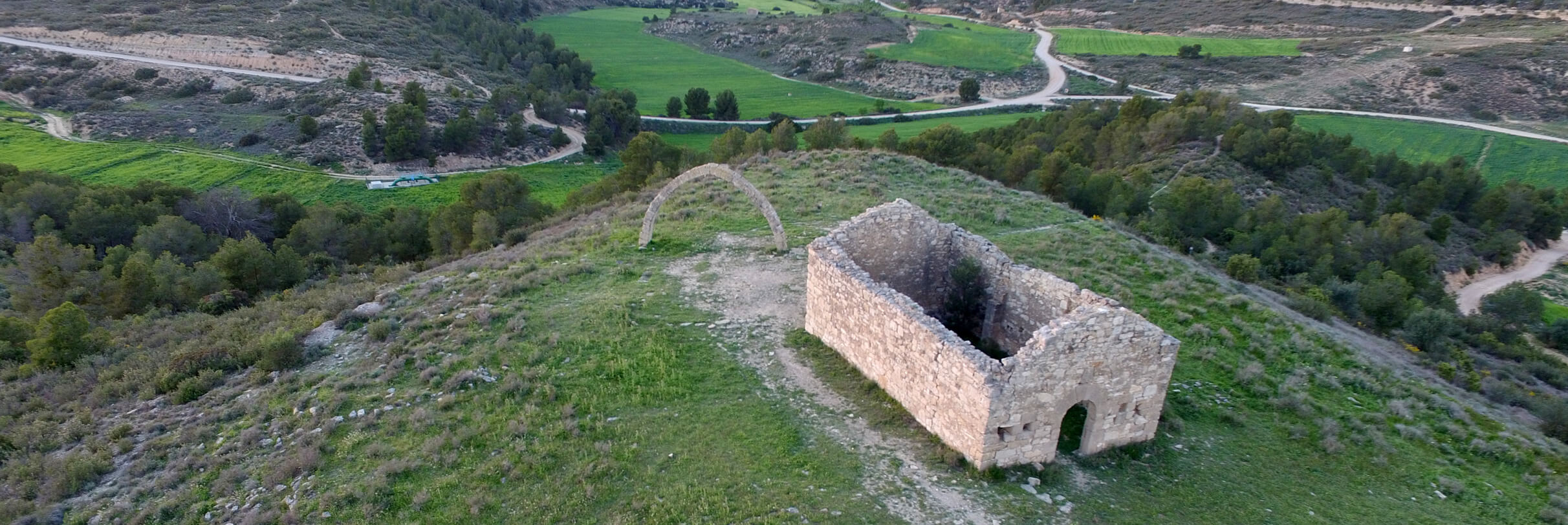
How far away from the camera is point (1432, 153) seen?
6000 centimetres

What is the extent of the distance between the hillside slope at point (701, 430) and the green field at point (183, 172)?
29513 millimetres

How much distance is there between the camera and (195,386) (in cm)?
1720

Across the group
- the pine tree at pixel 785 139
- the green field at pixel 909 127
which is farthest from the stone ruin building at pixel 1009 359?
the green field at pixel 909 127

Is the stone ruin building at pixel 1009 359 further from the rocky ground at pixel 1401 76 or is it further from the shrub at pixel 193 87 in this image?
the rocky ground at pixel 1401 76

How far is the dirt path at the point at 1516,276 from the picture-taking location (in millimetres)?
40969

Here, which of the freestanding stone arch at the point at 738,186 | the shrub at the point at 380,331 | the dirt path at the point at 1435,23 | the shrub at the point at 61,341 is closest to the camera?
the shrub at the point at 380,331

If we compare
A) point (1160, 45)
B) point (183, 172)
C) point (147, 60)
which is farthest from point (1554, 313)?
point (147, 60)

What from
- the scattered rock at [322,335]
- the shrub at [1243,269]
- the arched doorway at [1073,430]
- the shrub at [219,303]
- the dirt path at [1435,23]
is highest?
the dirt path at [1435,23]

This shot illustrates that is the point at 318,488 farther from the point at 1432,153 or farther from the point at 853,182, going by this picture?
the point at 1432,153

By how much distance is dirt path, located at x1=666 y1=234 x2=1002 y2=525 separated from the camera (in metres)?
12.4

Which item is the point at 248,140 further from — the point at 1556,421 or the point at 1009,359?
the point at 1556,421

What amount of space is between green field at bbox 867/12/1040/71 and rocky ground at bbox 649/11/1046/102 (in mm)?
1883

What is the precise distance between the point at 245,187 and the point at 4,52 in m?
38.2

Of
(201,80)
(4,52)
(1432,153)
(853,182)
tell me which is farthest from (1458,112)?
(4,52)
